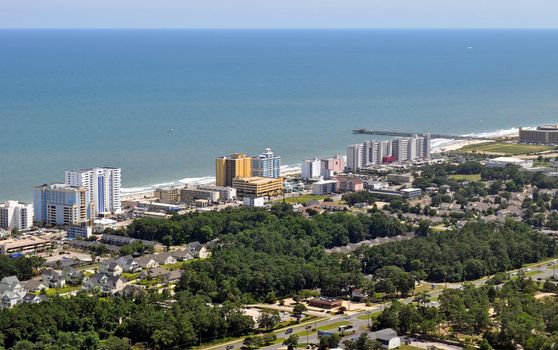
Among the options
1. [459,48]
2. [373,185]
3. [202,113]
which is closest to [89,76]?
[202,113]

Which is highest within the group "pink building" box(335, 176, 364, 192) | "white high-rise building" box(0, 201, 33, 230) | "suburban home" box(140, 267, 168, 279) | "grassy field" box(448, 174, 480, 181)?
"grassy field" box(448, 174, 480, 181)

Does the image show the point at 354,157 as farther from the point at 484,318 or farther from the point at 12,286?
the point at 484,318

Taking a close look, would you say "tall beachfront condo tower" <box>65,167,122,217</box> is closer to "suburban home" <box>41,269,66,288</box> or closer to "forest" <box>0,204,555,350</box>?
"forest" <box>0,204,555,350</box>

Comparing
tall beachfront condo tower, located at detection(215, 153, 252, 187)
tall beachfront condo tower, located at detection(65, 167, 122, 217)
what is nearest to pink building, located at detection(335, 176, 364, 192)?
tall beachfront condo tower, located at detection(215, 153, 252, 187)

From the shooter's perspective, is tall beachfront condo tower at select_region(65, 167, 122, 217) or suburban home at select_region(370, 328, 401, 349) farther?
tall beachfront condo tower at select_region(65, 167, 122, 217)

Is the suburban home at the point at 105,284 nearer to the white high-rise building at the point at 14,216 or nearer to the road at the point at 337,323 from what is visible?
the road at the point at 337,323

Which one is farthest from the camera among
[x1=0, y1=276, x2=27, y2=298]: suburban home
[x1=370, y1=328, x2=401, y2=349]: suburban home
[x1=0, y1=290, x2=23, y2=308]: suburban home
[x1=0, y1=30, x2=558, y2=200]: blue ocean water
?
[x1=0, y1=30, x2=558, y2=200]: blue ocean water

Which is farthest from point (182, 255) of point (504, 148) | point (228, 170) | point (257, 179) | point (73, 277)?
point (504, 148)

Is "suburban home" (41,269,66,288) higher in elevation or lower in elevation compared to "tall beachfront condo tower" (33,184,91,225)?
lower
